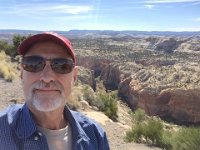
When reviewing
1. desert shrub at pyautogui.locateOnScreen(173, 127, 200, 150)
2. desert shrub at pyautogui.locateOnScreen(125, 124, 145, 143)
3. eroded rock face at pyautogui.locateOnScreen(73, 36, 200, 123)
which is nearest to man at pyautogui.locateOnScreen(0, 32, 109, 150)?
desert shrub at pyautogui.locateOnScreen(173, 127, 200, 150)

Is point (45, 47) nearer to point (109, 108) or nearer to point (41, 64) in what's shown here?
point (41, 64)

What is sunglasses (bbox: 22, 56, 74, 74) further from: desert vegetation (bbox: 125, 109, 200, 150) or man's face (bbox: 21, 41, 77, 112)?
desert vegetation (bbox: 125, 109, 200, 150)

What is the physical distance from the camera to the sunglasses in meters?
2.54

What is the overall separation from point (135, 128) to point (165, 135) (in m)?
1.05

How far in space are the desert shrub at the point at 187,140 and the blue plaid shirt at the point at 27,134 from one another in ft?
24.0

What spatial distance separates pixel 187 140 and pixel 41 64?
8.20 metres

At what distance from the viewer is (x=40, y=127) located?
2.55 metres

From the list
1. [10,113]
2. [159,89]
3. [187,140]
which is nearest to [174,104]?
[159,89]

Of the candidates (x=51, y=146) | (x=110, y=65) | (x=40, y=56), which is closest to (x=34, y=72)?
(x=40, y=56)

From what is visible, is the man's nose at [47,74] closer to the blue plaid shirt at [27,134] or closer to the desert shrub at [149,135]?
the blue plaid shirt at [27,134]

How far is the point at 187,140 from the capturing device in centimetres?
1014

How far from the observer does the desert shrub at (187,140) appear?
9.80 metres

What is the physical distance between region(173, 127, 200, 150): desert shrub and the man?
7.51 m

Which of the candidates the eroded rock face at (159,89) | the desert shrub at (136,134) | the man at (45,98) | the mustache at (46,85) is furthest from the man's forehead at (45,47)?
the eroded rock face at (159,89)
